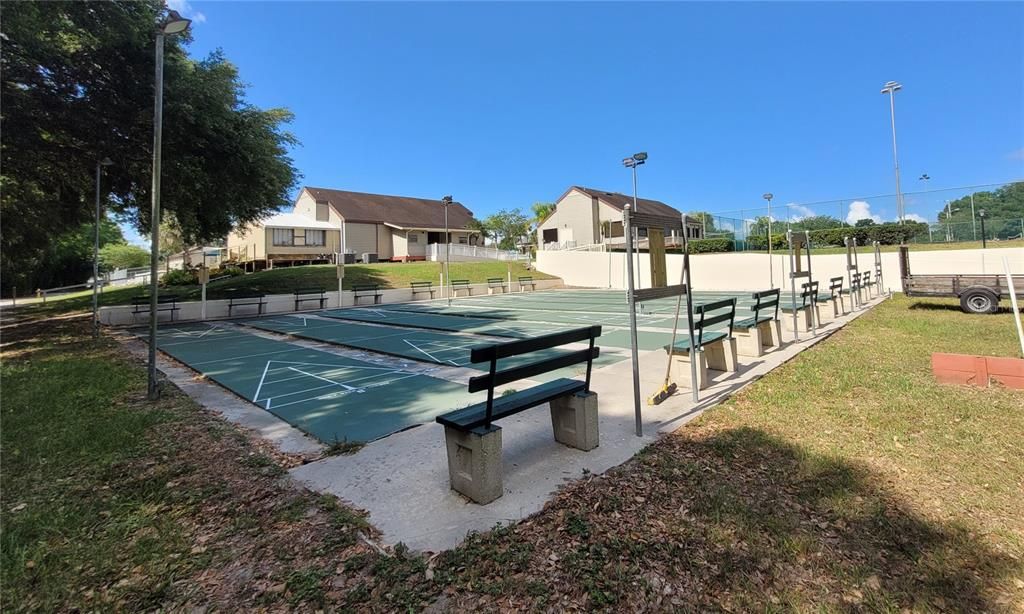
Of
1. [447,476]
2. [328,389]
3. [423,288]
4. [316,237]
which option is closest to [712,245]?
[423,288]

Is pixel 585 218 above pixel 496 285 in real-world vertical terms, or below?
above

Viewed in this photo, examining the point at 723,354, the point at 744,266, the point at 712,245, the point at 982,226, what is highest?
the point at 712,245

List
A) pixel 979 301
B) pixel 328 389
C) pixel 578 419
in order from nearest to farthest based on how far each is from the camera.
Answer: pixel 578 419, pixel 328 389, pixel 979 301

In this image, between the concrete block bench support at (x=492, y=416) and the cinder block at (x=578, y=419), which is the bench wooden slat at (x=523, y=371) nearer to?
the concrete block bench support at (x=492, y=416)

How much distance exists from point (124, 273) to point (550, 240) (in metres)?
48.4

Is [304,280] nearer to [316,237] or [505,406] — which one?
[316,237]

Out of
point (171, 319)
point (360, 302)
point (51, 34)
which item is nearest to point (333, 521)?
point (51, 34)

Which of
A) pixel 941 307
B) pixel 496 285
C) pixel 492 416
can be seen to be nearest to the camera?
pixel 492 416

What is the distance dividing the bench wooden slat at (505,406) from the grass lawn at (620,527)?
2.31 ft

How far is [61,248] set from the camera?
43.4 metres

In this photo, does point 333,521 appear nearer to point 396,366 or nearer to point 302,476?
point 302,476

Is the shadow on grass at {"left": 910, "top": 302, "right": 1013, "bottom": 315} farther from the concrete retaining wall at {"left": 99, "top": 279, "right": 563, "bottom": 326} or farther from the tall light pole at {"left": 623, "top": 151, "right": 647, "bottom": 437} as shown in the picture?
the concrete retaining wall at {"left": 99, "top": 279, "right": 563, "bottom": 326}

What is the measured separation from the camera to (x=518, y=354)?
352cm

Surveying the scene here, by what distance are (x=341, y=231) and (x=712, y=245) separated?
30.2 meters
